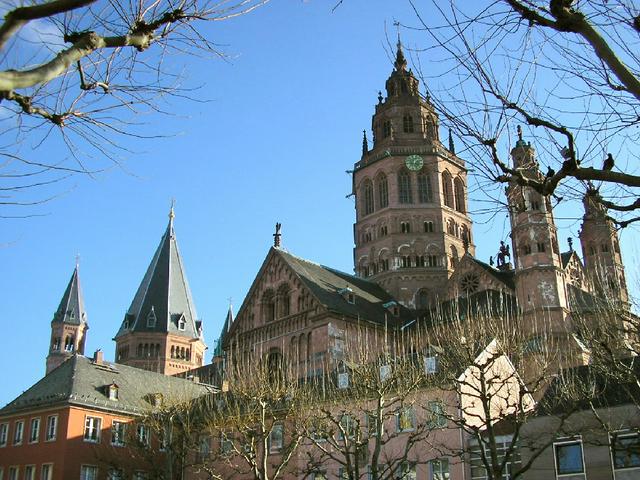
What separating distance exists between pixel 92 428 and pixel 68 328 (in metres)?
61.6

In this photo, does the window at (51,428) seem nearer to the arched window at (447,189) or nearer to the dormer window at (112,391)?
the dormer window at (112,391)

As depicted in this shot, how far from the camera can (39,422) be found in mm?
45031

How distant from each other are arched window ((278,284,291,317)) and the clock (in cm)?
1889

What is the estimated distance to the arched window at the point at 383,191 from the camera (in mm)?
68438

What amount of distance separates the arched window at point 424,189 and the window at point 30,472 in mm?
39287

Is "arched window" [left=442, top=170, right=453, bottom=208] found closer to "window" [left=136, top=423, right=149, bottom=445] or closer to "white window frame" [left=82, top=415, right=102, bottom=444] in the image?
"window" [left=136, top=423, right=149, bottom=445]

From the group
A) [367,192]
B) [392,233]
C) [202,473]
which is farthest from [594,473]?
[367,192]

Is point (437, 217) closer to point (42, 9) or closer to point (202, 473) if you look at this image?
point (202, 473)

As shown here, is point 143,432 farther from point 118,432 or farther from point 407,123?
point 407,123

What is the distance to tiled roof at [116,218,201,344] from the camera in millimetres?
93688

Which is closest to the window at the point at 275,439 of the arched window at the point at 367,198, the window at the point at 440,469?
the window at the point at 440,469

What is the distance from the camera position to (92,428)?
148 ft

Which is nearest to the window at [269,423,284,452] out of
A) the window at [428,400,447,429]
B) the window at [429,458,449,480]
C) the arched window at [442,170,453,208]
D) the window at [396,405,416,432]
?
the window at [396,405,416,432]

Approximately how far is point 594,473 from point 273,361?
2858cm
